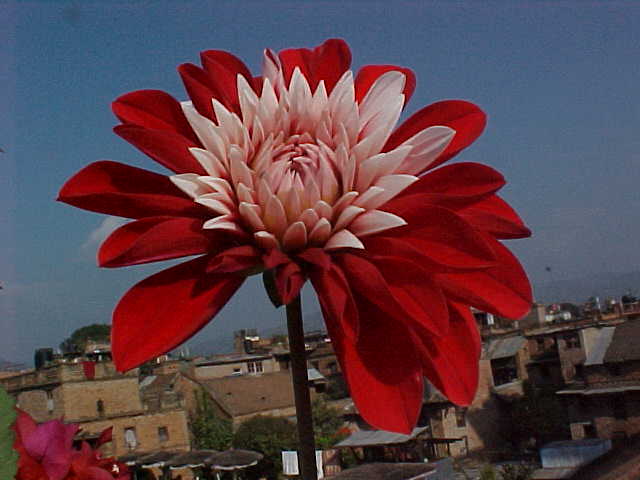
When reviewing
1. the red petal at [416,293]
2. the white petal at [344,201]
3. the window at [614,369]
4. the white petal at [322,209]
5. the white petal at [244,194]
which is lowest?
the window at [614,369]

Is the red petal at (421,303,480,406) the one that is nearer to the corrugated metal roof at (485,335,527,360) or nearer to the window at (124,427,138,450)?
the window at (124,427,138,450)

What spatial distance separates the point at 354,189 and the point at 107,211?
0.31ft

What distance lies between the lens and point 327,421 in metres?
18.1

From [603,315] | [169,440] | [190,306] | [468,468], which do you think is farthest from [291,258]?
[603,315]

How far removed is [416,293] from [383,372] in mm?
30

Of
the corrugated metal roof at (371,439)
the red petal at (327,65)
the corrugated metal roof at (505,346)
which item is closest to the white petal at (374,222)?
the red petal at (327,65)

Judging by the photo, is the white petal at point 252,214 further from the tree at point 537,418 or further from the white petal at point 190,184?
the tree at point 537,418

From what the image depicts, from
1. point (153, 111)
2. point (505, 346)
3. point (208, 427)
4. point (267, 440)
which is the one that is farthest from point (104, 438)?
point (505, 346)

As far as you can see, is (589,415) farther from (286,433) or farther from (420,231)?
(420,231)

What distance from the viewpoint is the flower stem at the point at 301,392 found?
0.24 meters

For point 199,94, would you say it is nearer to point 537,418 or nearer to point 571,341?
point 571,341

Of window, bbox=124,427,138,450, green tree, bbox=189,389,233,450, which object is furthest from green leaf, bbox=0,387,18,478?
green tree, bbox=189,389,233,450

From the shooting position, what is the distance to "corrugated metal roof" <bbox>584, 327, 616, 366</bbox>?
16656mm

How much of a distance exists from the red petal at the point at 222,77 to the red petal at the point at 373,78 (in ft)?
0.19
